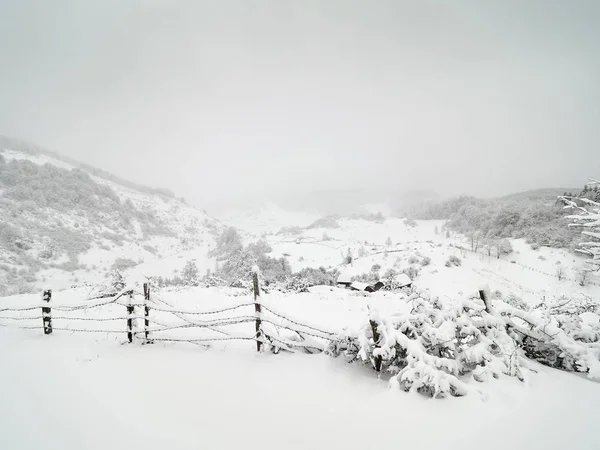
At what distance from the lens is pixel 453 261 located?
47.2m

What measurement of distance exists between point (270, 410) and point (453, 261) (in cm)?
5226

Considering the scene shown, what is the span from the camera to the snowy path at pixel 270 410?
9.71 ft

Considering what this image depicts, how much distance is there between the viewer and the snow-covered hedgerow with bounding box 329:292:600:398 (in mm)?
3631

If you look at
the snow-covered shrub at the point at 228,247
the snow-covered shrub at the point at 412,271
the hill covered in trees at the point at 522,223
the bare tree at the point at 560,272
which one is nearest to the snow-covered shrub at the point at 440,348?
the hill covered in trees at the point at 522,223

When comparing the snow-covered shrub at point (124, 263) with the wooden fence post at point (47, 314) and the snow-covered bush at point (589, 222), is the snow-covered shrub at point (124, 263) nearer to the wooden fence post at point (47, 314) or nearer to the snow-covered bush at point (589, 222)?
the wooden fence post at point (47, 314)

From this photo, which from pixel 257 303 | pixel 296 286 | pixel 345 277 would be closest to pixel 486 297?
pixel 257 303

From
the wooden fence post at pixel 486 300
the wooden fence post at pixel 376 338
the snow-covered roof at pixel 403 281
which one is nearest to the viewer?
the wooden fence post at pixel 376 338

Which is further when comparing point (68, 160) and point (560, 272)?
point (68, 160)

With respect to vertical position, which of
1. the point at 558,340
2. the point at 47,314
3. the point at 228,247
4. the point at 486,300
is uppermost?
the point at 486,300

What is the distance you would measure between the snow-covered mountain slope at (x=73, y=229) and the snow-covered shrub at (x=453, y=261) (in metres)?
46.2

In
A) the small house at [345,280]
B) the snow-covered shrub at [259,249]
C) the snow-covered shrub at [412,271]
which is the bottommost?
the small house at [345,280]

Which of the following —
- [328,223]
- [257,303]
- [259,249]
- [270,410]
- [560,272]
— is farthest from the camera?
[328,223]

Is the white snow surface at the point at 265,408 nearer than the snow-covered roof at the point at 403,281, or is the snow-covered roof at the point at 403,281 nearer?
the white snow surface at the point at 265,408

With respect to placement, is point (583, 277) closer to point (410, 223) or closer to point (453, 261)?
point (453, 261)
